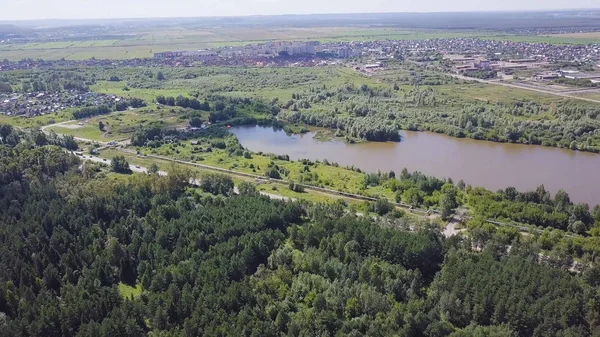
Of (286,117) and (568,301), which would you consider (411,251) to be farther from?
(286,117)

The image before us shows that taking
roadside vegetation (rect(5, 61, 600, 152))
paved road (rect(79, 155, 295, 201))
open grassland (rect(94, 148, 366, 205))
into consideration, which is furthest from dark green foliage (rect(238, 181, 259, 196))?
roadside vegetation (rect(5, 61, 600, 152))

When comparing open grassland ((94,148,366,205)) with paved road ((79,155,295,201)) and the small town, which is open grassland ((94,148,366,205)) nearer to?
paved road ((79,155,295,201))

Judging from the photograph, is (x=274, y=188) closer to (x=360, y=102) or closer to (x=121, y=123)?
(x=121, y=123)

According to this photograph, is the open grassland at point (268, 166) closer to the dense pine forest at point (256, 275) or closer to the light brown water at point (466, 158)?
the light brown water at point (466, 158)

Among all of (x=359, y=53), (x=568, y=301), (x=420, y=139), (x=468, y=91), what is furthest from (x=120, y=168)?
(x=359, y=53)

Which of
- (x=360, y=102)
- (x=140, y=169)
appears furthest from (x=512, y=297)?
(x=360, y=102)

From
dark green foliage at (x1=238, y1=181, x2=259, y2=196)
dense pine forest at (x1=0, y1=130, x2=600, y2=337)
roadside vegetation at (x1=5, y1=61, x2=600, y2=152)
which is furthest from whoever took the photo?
roadside vegetation at (x1=5, y1=61, x2=600, y2=152)
